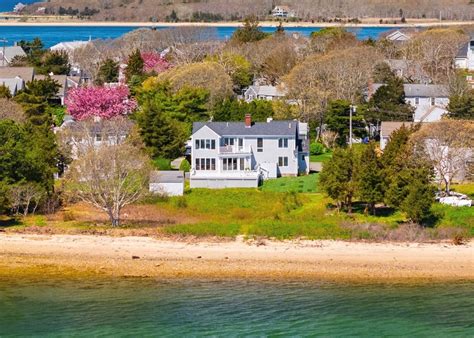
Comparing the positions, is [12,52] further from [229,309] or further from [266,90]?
[229,309]

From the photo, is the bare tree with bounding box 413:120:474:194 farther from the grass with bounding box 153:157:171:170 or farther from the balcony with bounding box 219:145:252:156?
the grass with bounding box 153:157:171:170

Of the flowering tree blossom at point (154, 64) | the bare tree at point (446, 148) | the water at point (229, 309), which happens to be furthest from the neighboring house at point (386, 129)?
the flowering tree blossom at point (154, 64)

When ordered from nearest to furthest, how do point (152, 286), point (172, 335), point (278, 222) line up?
1. point (172, 335)
2. point (152, 286)
3. point (278, 222)

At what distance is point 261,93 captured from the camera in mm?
82812

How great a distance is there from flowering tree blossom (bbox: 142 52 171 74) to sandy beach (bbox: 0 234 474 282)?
49476mm

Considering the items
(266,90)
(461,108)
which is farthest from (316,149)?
(266,90)

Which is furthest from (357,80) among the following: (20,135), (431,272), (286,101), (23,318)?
(23,318)

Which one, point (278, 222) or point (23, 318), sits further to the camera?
point (278, 222)

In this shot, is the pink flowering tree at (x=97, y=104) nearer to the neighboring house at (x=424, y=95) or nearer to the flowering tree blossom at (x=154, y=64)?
the neighboring house at (x=424, y=95)

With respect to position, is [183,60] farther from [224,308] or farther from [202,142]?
[224,308]

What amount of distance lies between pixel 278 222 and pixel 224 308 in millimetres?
9344

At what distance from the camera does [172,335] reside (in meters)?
34.7

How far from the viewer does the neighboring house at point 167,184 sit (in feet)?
169

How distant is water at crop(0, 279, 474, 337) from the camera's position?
35.1m
